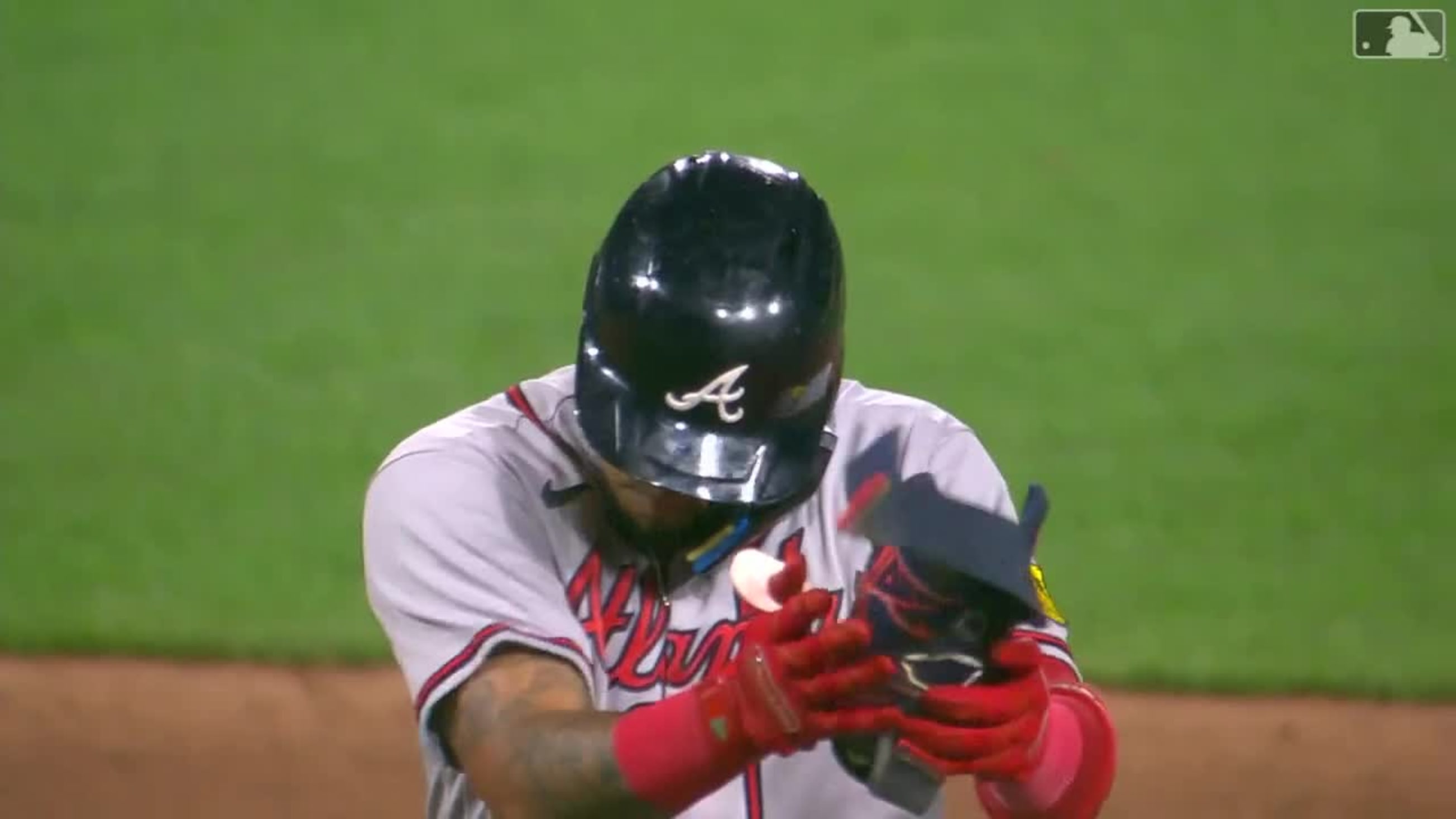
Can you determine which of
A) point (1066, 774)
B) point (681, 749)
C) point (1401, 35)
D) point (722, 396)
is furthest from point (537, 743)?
point (1401, 35)

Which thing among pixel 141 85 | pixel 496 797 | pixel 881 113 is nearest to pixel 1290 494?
pixel 881 113

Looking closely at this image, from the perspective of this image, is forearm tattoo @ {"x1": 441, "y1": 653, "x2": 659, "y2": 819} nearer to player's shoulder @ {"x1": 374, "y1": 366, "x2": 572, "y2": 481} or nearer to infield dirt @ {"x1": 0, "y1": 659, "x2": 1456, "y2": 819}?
player's shoulder @ {"x1": 374, "y1": 366, "x2": 572, "y2": 481}

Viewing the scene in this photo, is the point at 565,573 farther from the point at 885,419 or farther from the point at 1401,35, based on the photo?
the point at 1401,35

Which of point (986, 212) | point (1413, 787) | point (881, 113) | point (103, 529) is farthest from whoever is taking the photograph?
point (881, 113)

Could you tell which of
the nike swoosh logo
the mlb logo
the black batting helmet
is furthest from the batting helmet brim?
the mlb logo

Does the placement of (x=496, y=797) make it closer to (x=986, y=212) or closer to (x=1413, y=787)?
(x=1413, y=787)
